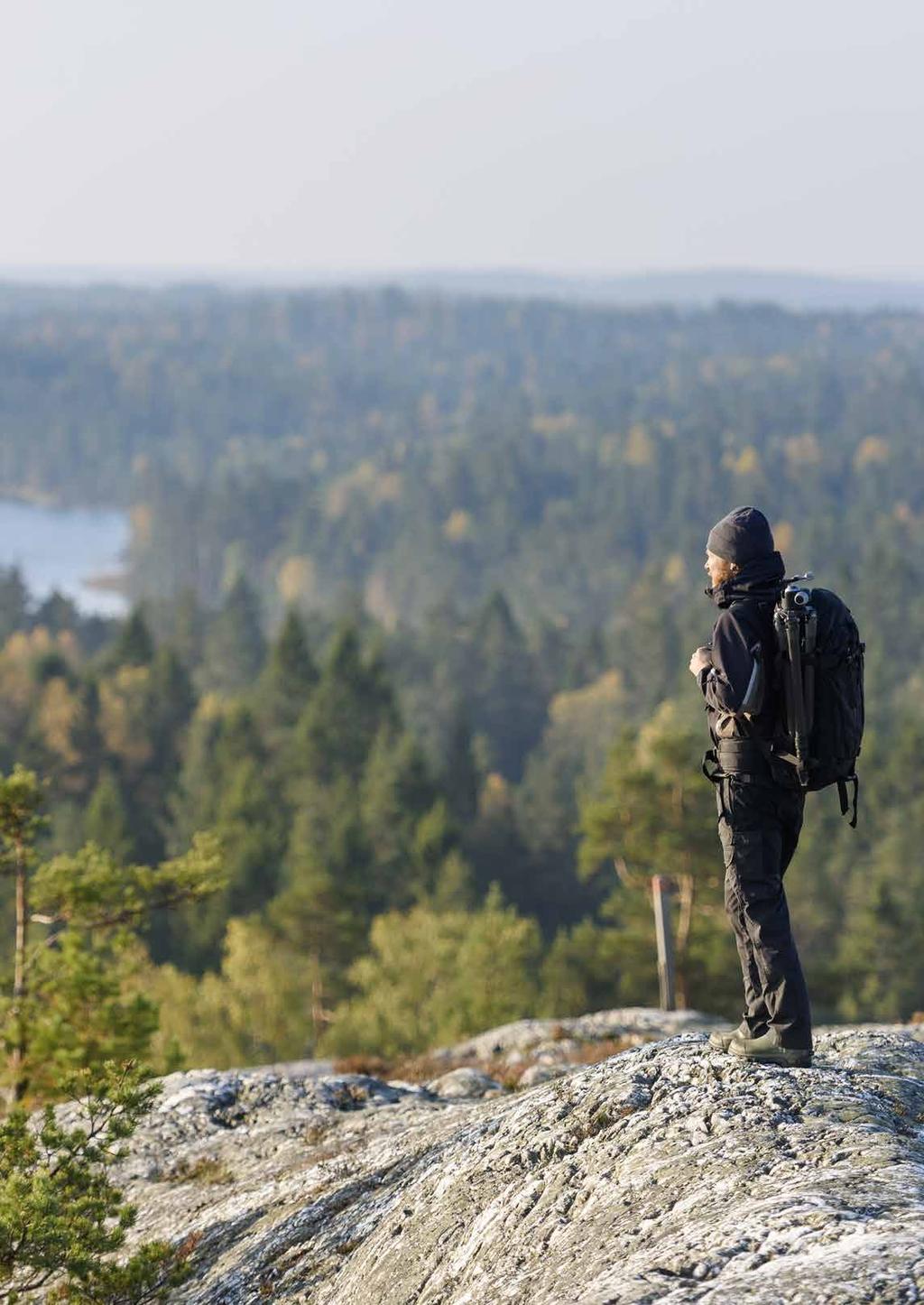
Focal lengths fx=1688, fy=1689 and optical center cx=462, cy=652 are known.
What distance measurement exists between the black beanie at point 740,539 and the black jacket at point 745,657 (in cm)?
6

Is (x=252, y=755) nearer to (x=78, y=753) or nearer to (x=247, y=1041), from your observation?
(x=78, y=753)

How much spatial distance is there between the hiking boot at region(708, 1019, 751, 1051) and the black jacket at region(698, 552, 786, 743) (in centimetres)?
149

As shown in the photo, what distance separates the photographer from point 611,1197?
7.37 metres

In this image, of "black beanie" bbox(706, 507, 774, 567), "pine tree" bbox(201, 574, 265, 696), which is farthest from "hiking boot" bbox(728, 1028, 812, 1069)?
"pine tree" bbox(201, 574, 265, 696)

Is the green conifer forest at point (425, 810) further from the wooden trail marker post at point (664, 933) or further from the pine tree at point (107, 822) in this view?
the wooden trail marker post at point (664, 933)

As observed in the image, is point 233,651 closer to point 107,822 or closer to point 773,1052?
point 107,822

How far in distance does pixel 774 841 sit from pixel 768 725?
620 mm

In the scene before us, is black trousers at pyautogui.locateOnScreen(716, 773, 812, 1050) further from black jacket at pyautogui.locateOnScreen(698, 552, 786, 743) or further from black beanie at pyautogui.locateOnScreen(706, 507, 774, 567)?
black beanie at pyautogui.locateOnScreen(706, 507, 774, 567)

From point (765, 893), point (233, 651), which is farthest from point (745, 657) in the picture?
point (233, 651)

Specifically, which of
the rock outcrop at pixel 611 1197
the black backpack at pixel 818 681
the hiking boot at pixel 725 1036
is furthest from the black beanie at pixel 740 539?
the rock outcrop at pixel 611 1197

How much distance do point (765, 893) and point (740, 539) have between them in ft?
5.68

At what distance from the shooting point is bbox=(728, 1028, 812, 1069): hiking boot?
8305 millimetres

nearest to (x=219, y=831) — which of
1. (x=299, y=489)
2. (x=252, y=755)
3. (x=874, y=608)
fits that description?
(x=252, y=755)

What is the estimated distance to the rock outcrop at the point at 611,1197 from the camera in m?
6.34
